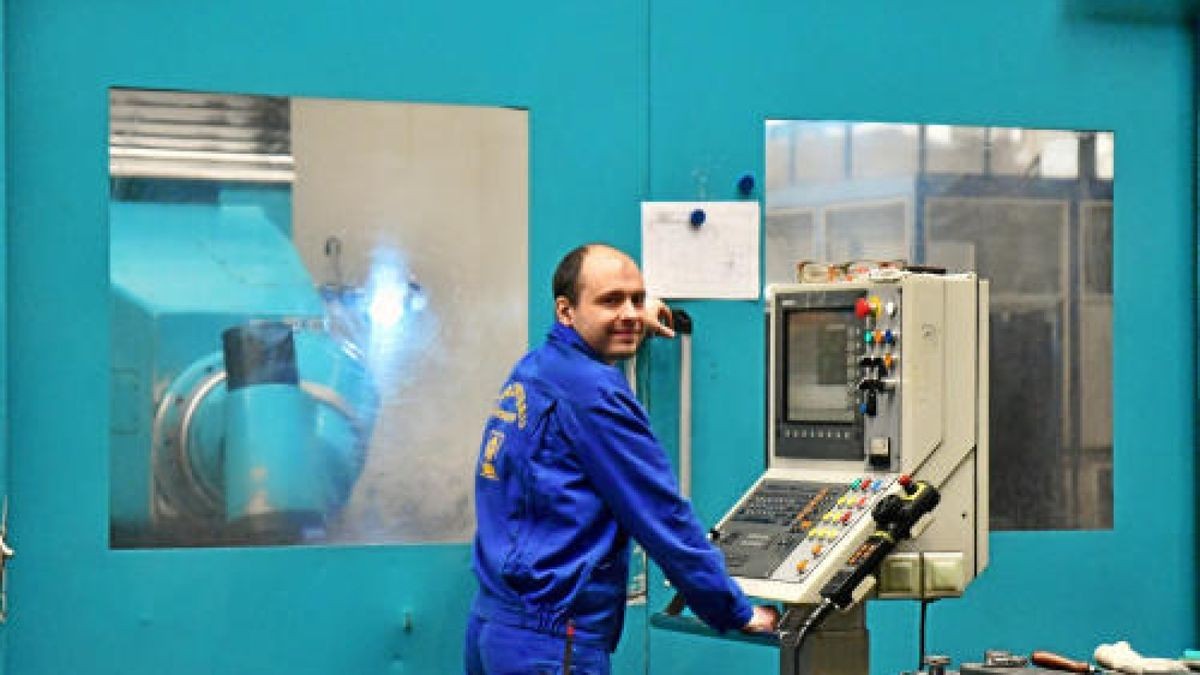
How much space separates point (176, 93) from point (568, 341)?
4.07 feet

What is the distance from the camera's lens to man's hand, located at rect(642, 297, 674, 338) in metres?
3.93

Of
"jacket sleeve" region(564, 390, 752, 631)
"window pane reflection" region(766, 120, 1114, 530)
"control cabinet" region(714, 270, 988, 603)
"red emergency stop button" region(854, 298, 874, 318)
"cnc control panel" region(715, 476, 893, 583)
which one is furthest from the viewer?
"window pane reflection" region(766, 120, 1114, 530)

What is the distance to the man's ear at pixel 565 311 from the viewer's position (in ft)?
11.3

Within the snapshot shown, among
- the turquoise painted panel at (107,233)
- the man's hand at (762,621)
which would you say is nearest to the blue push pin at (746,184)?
the turquoise painted panel at (107,233)

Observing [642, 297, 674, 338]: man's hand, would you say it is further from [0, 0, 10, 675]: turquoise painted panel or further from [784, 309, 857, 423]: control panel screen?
[0, 0, 10, 675]: turquoise painted panel

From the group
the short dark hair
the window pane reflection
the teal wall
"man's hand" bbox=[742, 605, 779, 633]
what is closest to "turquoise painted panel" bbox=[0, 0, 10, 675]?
the teal wall

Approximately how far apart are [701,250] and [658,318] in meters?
0.25

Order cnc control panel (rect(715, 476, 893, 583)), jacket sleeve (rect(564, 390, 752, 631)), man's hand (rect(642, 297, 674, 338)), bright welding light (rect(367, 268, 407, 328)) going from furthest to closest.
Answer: bright welding light (rect(367, 268, 407, 328)) < man's hand (rect(642, 297, 674, 338)) < cnc control panel (rect(715, 476, 893, 583)) < jacket sleeve (rect(564, 390, 752, 631))

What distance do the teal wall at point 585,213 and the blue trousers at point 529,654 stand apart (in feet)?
2.91

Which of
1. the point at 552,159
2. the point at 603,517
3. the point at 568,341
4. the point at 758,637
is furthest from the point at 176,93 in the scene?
the point at 758,637

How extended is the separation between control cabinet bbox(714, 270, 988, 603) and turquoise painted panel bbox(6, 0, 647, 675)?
0.71 meters

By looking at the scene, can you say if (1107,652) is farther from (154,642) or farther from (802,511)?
(154,642)

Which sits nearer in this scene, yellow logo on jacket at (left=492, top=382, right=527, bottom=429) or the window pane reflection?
yellow logo on jacket at (left=492, top=382, right=527, bottom=429)

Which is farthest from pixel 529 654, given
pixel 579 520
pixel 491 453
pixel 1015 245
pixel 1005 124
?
pixel 1005 124
